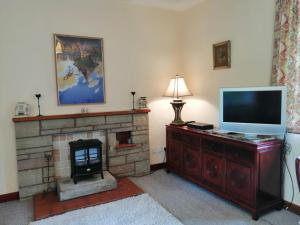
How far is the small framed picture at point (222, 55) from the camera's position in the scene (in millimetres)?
3349

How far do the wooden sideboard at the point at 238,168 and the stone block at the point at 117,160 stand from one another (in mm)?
1049

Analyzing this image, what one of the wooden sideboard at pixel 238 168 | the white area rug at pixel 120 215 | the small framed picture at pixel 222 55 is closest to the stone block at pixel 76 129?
the white area rug at pixel 120 215

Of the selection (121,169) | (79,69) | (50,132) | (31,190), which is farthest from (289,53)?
→ (31,190)

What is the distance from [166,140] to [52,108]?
1.84 meters

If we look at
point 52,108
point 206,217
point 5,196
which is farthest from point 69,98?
point 206,217

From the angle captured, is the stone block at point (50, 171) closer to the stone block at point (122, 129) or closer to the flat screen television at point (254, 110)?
the stone block at point (122, 129)

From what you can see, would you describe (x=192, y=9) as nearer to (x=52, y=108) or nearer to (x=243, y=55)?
(x=243, y=55)

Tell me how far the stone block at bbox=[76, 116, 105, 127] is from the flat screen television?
5.72 ft

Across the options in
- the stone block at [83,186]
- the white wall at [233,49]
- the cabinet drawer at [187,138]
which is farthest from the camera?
the cabinet drawer at [187,138]

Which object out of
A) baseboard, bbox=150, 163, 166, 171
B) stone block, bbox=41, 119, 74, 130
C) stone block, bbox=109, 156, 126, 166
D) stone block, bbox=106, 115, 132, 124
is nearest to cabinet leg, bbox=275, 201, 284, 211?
baseboard, bbox=150, 163, 166, 171

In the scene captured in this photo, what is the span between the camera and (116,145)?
3730mm

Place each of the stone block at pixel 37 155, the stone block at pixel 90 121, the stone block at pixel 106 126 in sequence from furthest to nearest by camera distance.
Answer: the stone block at pixel 106 126 < the stone block at pixel 90 121 < the stone block at pixel 37 155

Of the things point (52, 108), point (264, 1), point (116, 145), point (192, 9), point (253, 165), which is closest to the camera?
point (253, 165)

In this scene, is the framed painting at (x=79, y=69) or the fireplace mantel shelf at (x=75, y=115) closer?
the fireplace mantel shelf at (x=75, y=115)
